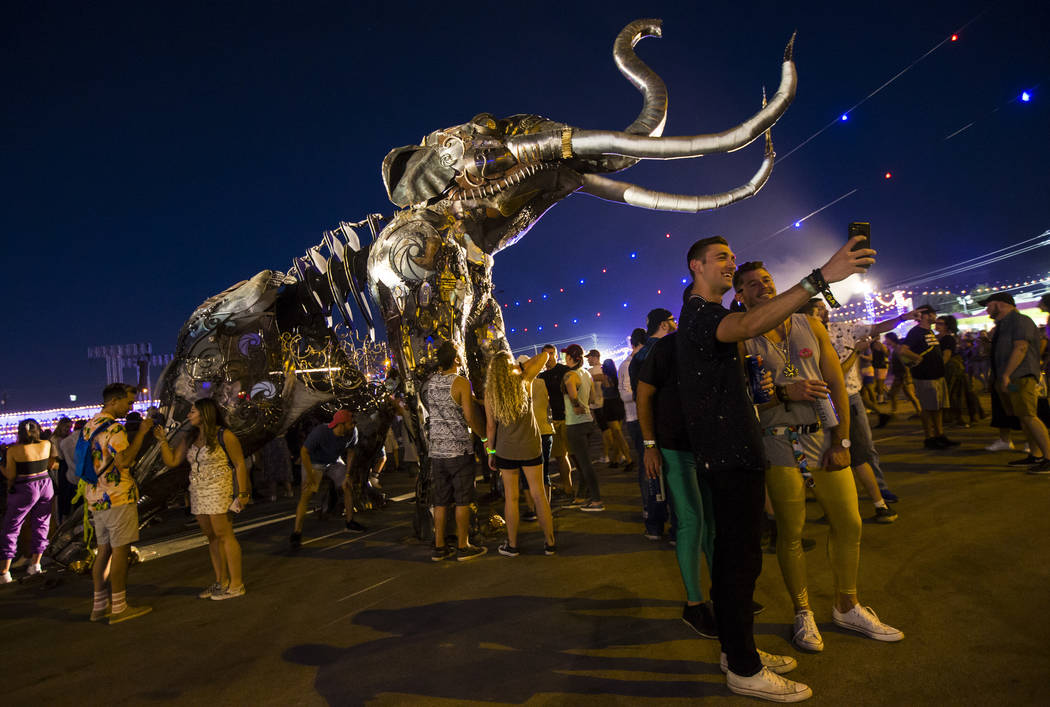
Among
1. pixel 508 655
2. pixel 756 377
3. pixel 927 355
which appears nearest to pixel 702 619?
pixel 508 655

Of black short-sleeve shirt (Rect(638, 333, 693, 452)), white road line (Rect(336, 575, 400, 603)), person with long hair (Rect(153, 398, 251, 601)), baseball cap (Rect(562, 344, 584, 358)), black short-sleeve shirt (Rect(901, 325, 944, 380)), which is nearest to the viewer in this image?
black short-sleeve shirt (Rect(638, 333, 693, 452))

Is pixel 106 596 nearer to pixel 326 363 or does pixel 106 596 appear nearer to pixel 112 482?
pixel 112 482

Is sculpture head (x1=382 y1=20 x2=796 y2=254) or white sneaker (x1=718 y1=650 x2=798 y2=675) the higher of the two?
sculpture head (x1=382 y1=20 x2=796 y2=254)

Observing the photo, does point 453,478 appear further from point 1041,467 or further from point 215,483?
point 1041,467

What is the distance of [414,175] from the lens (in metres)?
5.70

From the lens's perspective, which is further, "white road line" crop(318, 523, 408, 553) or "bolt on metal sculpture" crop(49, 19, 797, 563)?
"white road line" crop(318, 523, 408, 553)

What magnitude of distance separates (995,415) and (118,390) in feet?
29.3

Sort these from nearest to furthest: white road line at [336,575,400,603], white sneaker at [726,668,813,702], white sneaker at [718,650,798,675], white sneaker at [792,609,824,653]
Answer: white sneaker at [726,668,813,702] → white sneaker at [718,650,798,675] → white sneaker at [792,609,824,653] → white road line at [336,575,400,603]

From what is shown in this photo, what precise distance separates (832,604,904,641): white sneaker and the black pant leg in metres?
0.73

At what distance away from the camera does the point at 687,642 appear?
2.73 metres

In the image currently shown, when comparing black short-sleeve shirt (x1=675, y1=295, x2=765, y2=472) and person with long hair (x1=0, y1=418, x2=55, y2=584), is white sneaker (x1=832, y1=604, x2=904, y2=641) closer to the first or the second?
black short-sleeve shirt (x1=675, y1=295, x2=765, y2=472)

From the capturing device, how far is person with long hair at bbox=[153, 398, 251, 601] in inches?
172

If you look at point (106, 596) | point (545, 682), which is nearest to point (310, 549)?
point (106, 596)

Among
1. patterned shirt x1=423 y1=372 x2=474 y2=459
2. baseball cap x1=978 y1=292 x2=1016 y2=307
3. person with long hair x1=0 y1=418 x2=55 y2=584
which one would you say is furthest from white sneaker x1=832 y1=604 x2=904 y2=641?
person with long hair x1=0 y1=418 x2=55 y2=584
